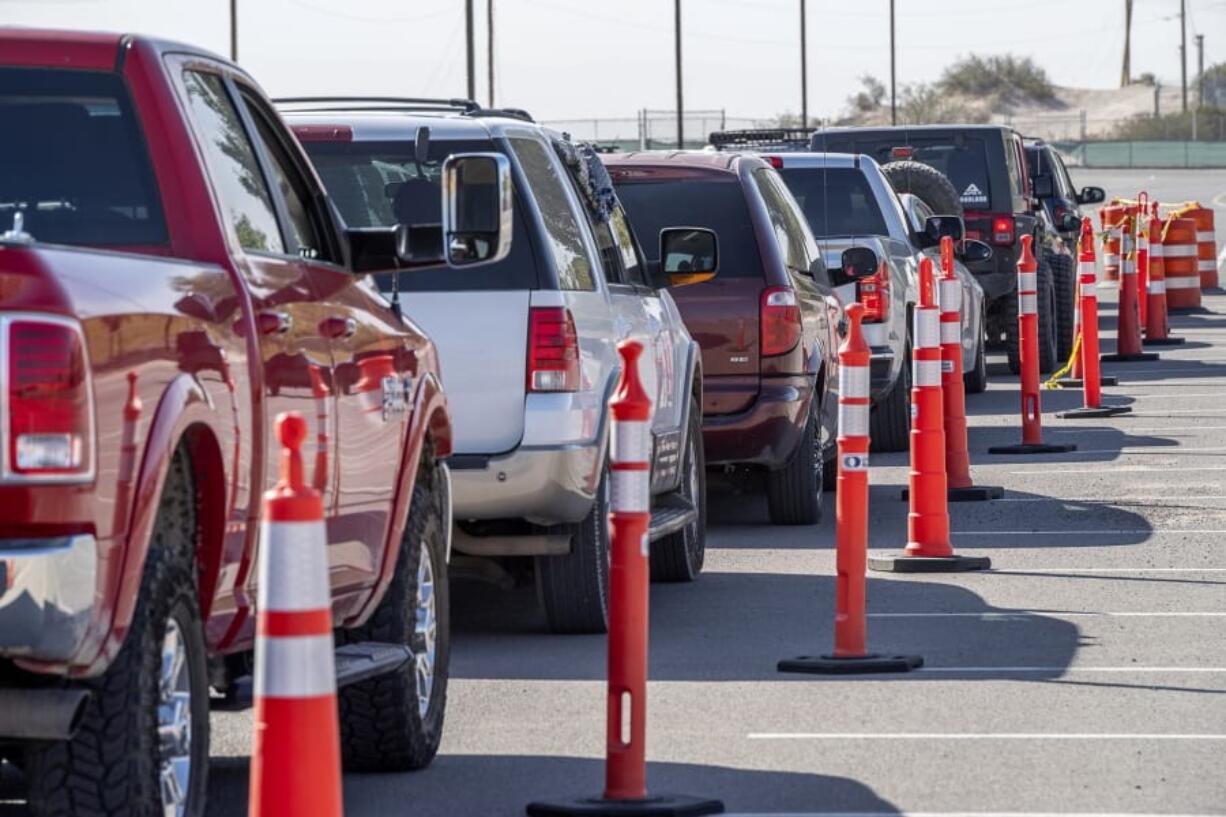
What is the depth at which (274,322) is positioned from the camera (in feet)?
21.4

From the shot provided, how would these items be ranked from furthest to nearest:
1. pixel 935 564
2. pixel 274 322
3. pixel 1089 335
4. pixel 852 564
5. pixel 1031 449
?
pixel 1089 335
pixel 1031 449
pixel 935 564
pixel 852 564
pixel 274 322

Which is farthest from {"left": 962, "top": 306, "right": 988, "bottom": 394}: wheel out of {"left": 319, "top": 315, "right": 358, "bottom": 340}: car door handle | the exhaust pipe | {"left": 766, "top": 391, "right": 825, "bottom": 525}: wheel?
the exhaust pipe

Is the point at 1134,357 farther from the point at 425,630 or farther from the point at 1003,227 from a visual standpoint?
the point at 425,630

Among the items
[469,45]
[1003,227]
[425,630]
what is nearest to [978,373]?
[1003,227]

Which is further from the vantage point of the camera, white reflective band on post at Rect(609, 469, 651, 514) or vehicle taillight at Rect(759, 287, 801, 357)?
vehicle taillight at Rect(759, 287, 801, 357)

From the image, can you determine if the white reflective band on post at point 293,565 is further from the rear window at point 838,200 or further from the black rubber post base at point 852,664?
the rear window at point 838,200

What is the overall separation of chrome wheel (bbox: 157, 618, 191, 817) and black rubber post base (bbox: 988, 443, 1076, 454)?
1237 cm

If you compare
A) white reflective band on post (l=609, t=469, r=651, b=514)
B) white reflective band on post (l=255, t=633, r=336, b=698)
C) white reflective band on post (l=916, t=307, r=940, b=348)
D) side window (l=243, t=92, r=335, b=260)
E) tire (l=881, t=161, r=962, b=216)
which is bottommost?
white reflective band on post (l=255, t=633, r=336, b=698)

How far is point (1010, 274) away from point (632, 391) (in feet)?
58.0

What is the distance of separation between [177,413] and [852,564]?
4.34 meters

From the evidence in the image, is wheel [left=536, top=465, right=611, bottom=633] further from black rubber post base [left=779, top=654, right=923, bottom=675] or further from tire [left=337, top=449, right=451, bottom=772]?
tire [left=337, top=449, right=451, bottom=772]

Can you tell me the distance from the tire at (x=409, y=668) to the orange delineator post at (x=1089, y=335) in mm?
11163

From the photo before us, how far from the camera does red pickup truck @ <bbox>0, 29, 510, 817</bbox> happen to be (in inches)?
204

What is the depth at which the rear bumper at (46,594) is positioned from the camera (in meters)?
5.10
